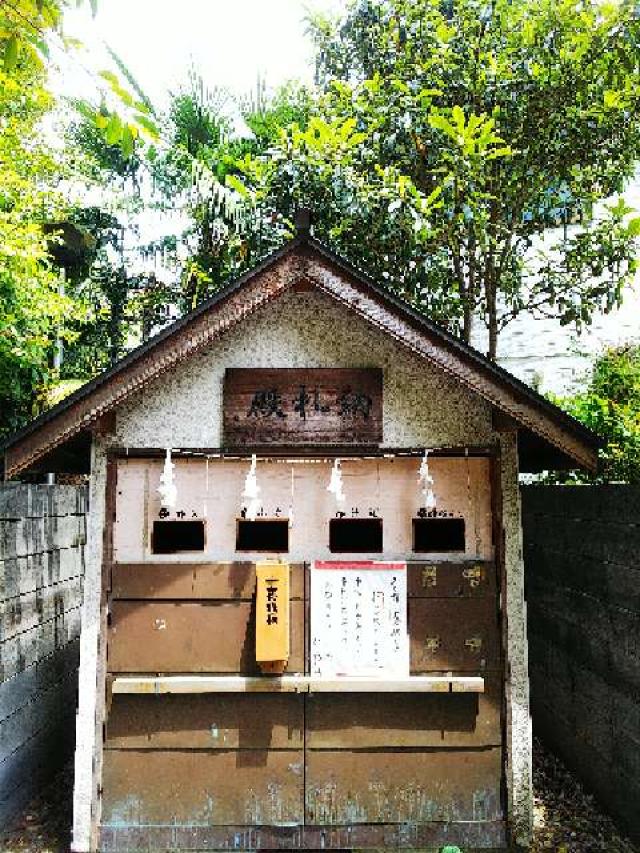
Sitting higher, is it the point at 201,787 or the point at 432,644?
the point at 432,644

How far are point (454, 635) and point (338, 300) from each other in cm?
329

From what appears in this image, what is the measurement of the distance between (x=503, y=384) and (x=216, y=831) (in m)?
4.82

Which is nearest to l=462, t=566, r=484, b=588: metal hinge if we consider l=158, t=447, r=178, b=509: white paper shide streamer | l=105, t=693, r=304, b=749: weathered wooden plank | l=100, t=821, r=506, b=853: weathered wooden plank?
l=105, t=693, r=304, b=749: weathered wooden plank

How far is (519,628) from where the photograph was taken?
6.30 metres

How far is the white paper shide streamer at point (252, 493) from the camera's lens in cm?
615

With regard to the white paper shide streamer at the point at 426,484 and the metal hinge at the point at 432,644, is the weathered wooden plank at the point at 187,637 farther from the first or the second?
the white paper shide streamer at the point at 426,484

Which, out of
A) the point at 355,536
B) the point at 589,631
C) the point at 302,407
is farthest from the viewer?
the point at 355,536

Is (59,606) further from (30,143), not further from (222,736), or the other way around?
(30,143)

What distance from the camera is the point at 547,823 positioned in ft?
21.6

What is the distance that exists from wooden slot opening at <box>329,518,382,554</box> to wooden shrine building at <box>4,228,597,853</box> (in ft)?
0.18

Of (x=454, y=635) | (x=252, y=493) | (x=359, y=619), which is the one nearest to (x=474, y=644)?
(x=454, y=635)

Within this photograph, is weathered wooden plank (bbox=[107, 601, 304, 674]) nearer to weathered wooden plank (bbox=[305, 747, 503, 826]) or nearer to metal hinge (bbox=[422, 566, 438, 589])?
weathered wooden plank (bbox=[305, 747, 503, 826])

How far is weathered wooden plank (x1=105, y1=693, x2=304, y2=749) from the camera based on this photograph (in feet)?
20.3

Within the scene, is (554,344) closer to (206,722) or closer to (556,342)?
(556,342)
